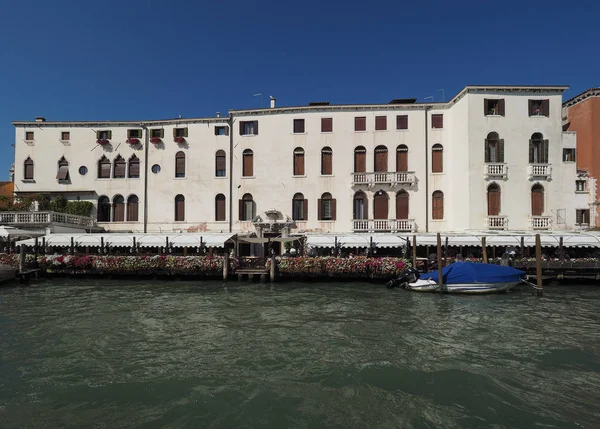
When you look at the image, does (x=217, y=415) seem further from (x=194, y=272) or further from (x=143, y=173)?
(x=143, y=173)

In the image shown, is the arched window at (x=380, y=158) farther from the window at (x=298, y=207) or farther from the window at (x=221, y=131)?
the window at (x=221, y=131)

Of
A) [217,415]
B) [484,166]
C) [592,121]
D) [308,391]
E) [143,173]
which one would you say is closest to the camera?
[217,415]

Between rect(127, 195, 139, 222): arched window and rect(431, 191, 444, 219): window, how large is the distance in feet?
78.1

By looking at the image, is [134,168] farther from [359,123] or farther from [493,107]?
[493,107]

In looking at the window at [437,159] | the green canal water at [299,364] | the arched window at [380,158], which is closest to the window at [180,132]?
the arched window at [380,158]

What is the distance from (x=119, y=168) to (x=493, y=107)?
2959cm

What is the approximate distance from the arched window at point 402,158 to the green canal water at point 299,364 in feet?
43.4

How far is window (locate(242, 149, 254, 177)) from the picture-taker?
1081 inches

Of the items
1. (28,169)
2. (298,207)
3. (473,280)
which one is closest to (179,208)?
(298,207)

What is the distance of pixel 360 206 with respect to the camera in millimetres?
26250

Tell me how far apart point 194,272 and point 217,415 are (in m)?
15.8

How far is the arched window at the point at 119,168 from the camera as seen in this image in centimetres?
2889

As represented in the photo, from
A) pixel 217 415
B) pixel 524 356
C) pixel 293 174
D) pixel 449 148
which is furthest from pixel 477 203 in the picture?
pixel 217 415

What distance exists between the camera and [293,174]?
26844mm
